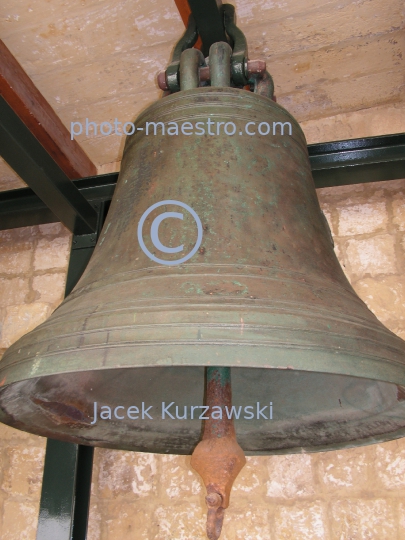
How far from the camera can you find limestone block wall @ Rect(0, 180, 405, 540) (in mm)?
1810

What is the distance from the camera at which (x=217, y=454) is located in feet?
3.39

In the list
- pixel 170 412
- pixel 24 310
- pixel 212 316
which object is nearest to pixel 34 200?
pixel 24 310

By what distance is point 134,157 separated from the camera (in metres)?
1.39

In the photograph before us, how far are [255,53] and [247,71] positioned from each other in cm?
78

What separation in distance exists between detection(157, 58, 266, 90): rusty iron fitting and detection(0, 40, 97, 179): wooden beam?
37.1 inches

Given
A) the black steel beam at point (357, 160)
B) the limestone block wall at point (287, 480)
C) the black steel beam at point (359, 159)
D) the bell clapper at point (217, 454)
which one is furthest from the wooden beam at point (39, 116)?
the bell clapper at point (217, 454)

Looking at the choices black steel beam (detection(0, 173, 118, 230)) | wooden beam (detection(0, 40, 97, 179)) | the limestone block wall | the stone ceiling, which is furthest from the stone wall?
the stone ceiling

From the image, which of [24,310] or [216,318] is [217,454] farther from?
[24,310]

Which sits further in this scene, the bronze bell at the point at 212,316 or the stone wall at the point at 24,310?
the stone wall at the point at 24,310

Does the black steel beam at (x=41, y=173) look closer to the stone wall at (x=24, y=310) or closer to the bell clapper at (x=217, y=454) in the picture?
the stone wall at (x=24, y=310)

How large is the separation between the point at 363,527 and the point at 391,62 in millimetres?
1769

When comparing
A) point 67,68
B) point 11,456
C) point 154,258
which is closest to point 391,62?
point 67,68

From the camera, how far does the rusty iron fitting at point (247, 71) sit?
1.46 meters

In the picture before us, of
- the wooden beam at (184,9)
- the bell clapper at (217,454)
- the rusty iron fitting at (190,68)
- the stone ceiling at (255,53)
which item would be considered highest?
the stone ceiling at (255,53)
